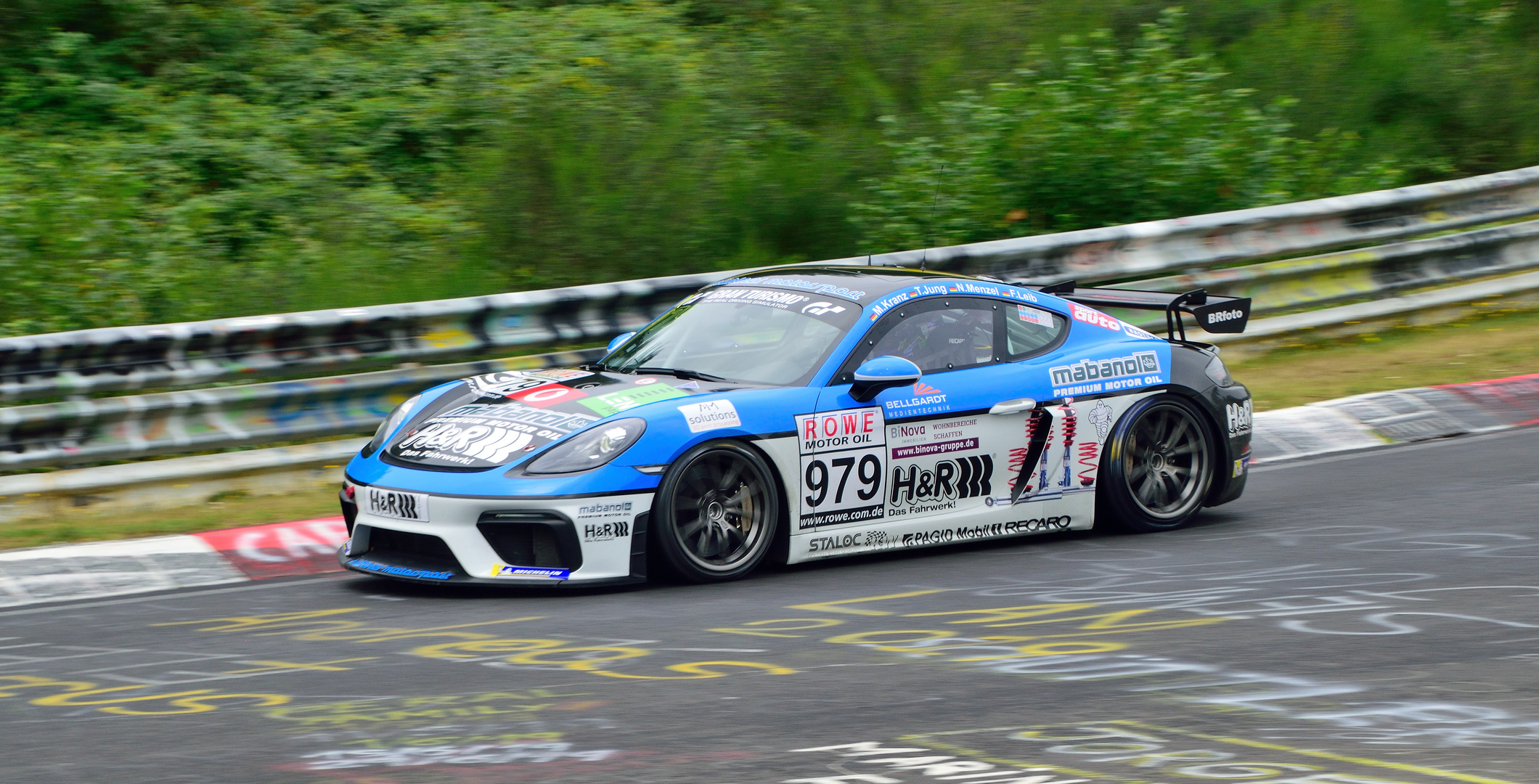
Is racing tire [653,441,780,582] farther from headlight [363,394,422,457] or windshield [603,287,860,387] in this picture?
headlight [363,394,422,457]

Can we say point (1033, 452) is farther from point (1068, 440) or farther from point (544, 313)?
point (544, 313)

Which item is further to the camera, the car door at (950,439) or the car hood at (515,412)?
the car door at (950,439)

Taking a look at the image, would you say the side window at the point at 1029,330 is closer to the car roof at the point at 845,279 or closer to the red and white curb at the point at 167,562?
the car roof at the point at 845,279

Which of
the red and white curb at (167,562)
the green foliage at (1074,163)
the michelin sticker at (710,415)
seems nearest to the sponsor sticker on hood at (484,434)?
the michelin sticker at (710,415)

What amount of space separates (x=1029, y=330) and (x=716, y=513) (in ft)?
6.53

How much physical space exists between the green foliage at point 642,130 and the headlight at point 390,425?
3.03 meters

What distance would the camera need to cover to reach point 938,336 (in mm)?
7648

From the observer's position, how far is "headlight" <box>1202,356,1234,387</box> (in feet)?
27.4

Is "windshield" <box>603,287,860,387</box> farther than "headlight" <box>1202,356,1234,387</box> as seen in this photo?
No

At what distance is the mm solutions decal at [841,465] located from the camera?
23.3 feet

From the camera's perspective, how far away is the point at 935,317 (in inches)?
302

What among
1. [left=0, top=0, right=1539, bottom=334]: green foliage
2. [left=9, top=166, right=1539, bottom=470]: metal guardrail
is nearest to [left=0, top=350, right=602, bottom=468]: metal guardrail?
[left=9, top=166, right=1539, bottom=470]: metal guardrail

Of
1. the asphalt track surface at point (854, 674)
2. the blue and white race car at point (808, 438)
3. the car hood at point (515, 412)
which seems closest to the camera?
the asphalt track surface at point (854, 674)

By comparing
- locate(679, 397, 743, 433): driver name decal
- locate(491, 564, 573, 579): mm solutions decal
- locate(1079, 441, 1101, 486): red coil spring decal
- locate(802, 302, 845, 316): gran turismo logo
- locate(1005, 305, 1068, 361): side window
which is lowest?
locate(491, 564, 573, 579): mm solutions decal
